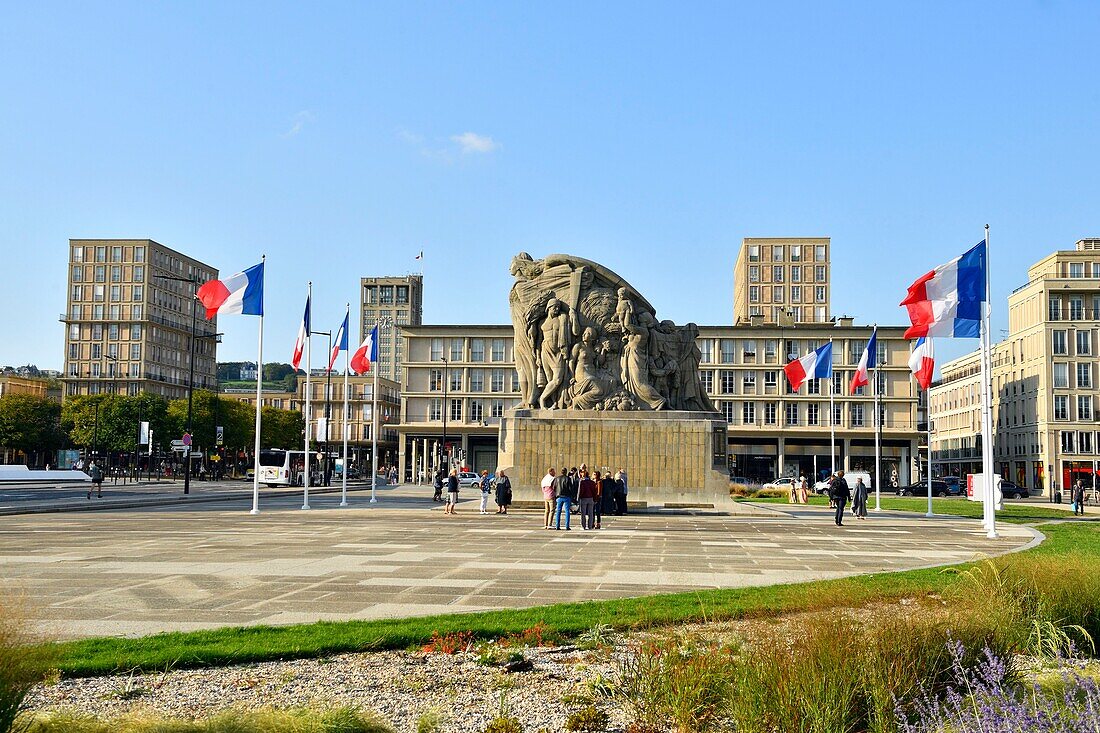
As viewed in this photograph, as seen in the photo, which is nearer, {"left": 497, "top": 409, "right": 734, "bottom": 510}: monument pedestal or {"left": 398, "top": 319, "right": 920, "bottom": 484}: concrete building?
A: {"left": 497, "top": 409, "right": 734, "bottom": 510}: monument pedestal

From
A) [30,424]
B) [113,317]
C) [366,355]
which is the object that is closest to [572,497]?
[366,355]

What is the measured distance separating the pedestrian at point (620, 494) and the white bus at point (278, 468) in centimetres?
4884

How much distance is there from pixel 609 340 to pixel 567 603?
1070 inches

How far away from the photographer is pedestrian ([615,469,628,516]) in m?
33.3

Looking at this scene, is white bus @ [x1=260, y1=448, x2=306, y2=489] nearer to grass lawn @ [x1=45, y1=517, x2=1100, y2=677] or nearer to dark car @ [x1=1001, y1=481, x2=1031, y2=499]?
dark car @ [x1=1001, y1=481, x2=1031, y2=499]

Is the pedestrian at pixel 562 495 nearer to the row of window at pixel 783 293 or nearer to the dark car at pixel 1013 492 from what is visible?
the dark car at pixel 1013 492

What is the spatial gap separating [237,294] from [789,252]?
10476 centimetres

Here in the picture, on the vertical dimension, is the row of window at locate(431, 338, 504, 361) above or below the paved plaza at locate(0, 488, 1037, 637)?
above

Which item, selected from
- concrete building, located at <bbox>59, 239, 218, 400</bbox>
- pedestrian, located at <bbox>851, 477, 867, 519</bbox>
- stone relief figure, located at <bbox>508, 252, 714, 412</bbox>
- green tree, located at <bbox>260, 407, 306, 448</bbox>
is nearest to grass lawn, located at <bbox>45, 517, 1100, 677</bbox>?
pedestrian, located at <bbox>851, 477, 867, 519</bbox>

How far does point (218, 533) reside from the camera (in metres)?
24.5

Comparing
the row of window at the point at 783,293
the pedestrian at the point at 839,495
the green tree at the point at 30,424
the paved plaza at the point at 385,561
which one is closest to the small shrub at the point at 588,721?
the paved plaza at the point at 385,561

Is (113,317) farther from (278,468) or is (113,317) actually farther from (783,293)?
(783,293)

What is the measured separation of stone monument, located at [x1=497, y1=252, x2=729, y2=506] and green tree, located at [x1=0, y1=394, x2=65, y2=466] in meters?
82.0

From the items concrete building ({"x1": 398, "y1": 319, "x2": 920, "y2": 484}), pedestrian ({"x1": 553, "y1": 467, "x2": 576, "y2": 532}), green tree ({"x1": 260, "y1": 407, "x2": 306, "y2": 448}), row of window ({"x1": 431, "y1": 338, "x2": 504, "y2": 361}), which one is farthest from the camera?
green tree ({"x1": 260, "y1": 407, "x2": 306, "y2": 448})
